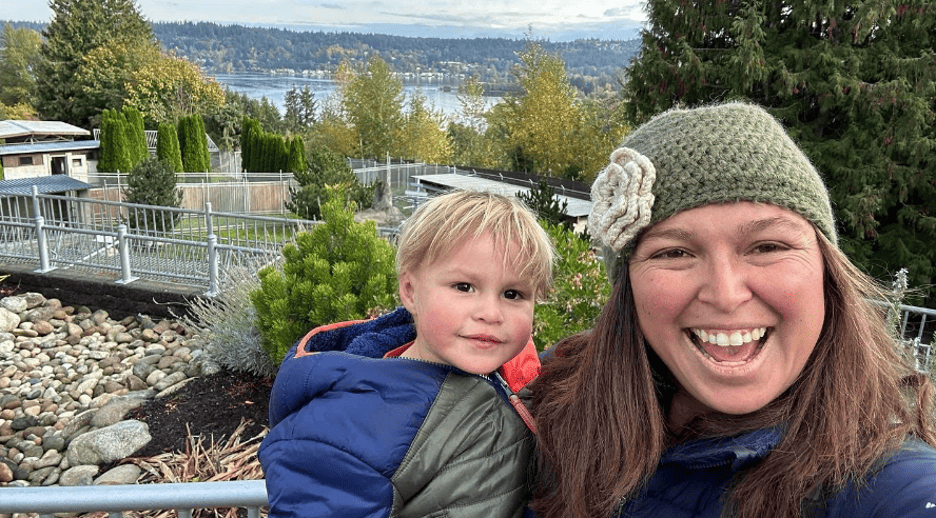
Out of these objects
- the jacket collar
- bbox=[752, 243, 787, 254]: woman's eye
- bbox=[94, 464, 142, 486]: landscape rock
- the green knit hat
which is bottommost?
bbox=[94, 464, 142, 486]: landscape rock

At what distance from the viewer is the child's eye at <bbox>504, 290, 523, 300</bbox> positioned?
1.70 metres

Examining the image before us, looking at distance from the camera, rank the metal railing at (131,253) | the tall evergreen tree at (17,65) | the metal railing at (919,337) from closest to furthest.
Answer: the metal railing at (919,337)
the metal railing at (131,253)
the tall evergreen tree at (17,65)

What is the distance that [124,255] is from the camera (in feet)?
33.0

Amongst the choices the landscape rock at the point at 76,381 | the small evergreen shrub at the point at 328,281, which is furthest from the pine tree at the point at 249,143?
the small evergreen shrub at the point at 328,281

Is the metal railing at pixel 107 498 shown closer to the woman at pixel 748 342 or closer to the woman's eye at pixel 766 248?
the woman at pixel 748 342

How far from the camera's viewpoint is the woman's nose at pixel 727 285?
1127 millimetres

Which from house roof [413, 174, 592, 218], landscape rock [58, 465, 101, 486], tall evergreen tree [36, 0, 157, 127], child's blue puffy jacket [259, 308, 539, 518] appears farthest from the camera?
tall evergreen tree [36, 0, 157, 127]

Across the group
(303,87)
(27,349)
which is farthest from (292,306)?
(303,87)

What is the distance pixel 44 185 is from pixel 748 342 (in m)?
22.4

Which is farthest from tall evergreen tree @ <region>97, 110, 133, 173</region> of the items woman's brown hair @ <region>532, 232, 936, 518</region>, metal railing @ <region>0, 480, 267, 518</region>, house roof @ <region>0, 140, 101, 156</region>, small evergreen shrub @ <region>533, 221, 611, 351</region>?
woman's brown hair @ <region>532, 232, 936, 518</region>

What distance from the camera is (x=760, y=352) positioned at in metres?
1.16

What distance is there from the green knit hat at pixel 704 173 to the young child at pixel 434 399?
413mm

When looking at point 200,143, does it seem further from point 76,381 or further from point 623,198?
point 623,198

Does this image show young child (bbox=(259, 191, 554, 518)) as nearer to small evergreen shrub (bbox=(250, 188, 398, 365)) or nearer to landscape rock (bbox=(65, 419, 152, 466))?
small evergreen shrub (bbox=(250, 188, 398, 365))
